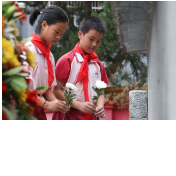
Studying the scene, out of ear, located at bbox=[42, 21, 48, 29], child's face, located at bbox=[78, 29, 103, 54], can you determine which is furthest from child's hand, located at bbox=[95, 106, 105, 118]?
ear, located at bbox=[42, 21, 48, 29]

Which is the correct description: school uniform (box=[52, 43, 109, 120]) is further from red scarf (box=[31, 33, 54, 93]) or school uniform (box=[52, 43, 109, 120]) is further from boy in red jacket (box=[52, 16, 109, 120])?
red scarf (box=[31, 33, 54, 93])

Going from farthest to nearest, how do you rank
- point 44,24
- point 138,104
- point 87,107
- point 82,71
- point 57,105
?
1. point 138,104
2. point 82,71
3. point 87,107
4. point 44,24
5. point 57,105

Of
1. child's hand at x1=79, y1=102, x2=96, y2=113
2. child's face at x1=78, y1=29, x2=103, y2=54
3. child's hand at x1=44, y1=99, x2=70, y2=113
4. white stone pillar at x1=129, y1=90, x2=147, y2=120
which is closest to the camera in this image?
child's hand at x1=44, y1=99, x2=70, y2=113

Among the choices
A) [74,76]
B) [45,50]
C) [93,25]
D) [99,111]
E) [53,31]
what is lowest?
[99,111]

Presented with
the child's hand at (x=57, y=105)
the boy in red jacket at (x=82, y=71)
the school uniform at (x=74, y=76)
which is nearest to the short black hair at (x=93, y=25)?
the boy in red jacket at (x=82, y=71)

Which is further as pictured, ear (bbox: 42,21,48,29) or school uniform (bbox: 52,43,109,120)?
school uniform (bbox: 52,43,109,120)

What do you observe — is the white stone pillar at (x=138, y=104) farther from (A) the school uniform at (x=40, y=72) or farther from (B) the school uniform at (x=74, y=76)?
(A) the school uniform at (x=40, y=72)

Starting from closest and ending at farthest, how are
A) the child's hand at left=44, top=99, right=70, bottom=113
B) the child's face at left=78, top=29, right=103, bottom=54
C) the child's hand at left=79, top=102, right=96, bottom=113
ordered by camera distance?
the child's hand at left=44, top=99, right=70, bottom=113 → the child's hand at left=79, top=102, right=96, bottom=113 → the child's face at left=78, top=29, right=103, bottom=54

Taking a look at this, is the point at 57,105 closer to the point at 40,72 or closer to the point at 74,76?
the point at 40,72

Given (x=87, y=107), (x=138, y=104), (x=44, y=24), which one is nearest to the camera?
(x=44, y=24)

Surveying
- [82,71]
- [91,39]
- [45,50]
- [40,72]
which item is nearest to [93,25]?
[91,39]
